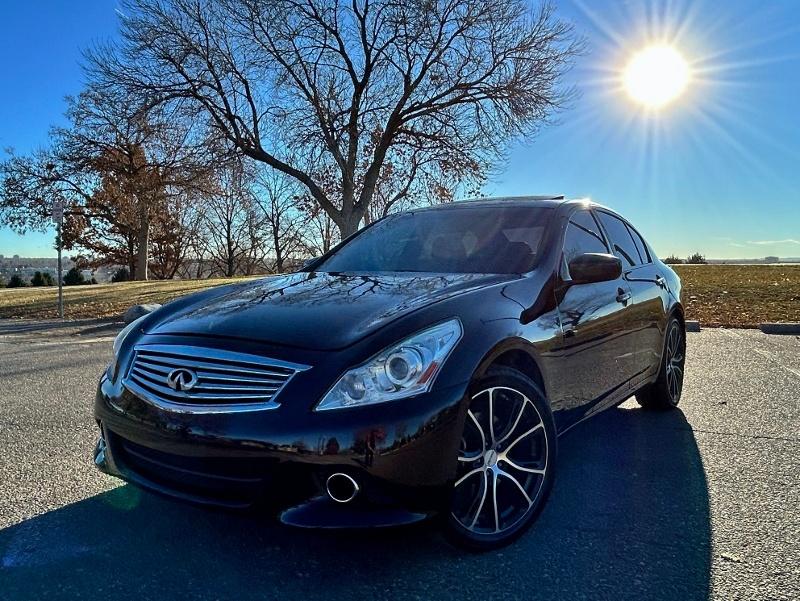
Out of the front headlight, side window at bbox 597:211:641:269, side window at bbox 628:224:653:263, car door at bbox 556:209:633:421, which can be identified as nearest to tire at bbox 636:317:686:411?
side window at bbox 628:224:653:263

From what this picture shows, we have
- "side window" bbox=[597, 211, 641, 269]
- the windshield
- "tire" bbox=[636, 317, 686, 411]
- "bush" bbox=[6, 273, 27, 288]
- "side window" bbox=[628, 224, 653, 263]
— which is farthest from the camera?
"bush" bbox=[6, 273, 27, 288]

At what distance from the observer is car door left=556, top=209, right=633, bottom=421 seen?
305 cm

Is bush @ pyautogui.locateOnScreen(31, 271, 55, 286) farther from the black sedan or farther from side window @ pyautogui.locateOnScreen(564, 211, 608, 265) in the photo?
side window @ pyautogui.locateOnScreen(564, 211, 608, 265)

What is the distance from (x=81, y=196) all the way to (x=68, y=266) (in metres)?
21.0

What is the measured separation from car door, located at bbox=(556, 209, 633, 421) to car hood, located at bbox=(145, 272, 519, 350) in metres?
0.43

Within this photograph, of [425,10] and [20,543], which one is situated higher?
[425,10]

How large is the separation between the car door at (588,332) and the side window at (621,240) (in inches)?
10.5

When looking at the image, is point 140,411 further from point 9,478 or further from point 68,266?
point 68,266

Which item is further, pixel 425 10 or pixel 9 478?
pixel 425 10

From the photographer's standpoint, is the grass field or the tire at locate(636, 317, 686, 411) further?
the grass field

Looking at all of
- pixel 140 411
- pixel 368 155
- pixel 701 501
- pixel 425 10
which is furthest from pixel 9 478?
pixel 368 155

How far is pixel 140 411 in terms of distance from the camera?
235 centimetres

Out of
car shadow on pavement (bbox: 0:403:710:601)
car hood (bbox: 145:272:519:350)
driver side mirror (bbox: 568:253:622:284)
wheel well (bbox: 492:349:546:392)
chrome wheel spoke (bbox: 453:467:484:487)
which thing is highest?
driver side mirror (bbox: 568:253:622:284)

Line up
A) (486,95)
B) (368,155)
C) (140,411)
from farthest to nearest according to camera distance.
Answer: (368,155) → (486,95) → (140,411)
